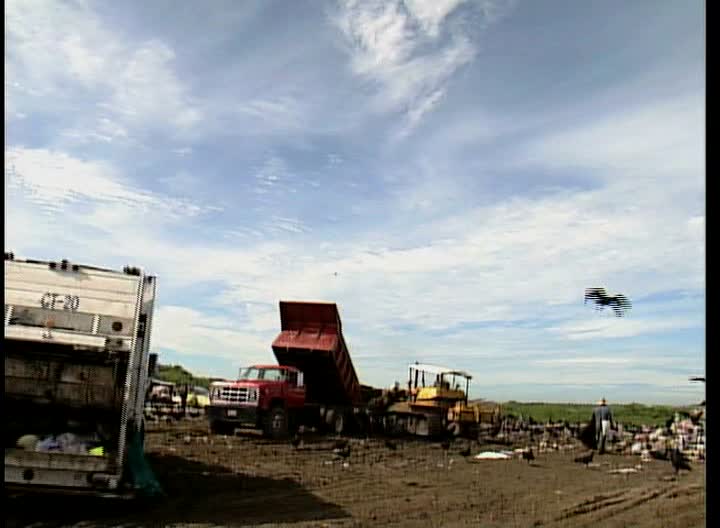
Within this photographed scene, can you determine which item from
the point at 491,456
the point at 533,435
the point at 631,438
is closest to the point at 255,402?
the point at 491,456

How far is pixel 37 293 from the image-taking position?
30.9 feet

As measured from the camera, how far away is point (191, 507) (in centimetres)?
954

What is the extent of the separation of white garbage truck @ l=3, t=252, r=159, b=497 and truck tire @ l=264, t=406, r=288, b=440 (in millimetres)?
9902

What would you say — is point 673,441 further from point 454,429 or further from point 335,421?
point 335,421

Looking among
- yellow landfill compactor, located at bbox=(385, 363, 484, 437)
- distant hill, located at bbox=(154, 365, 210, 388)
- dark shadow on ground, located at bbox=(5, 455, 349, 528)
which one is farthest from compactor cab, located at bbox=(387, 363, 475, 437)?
distant hill, located at bbox=(154, 365, 210, 388)

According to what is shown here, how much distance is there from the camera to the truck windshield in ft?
68.7

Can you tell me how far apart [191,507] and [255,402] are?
10.4m

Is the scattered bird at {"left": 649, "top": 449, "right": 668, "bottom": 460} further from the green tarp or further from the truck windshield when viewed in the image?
the green tarp

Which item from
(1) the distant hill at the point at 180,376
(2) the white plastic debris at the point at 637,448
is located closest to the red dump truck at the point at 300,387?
(2) the white plastic debris at the point at 637,448

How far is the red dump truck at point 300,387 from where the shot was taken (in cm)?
2003

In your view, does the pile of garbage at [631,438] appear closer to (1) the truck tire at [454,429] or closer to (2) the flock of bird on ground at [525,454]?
(2) the flock of bird on ground at [525,454]

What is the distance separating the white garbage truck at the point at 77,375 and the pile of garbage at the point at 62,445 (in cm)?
1
